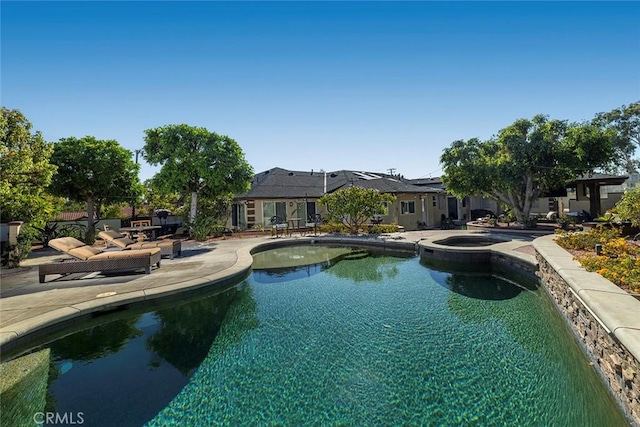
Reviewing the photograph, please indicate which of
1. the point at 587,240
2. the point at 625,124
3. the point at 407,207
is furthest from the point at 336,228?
the point at 625,124

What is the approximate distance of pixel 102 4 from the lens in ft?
26.7

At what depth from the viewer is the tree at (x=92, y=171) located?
1441cm

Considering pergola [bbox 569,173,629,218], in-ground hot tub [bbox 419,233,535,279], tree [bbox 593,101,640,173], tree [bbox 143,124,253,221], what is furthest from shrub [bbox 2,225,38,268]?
tree [bbox 593,101,640,173]

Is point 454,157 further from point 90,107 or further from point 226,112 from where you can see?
point 90,107

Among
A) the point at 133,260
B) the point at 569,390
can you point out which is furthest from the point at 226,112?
the point at 569,390

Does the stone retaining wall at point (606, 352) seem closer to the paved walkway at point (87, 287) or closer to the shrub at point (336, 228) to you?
the paved walkway at point (87, 287)

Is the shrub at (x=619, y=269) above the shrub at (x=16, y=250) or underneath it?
underneath

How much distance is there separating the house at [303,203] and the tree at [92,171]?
21.9 ft

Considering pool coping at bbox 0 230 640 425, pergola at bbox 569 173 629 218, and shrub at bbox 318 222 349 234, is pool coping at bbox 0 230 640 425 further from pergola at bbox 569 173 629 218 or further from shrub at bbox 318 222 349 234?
pergola at bbox 569 173 629 218

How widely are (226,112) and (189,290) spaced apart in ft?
33.7

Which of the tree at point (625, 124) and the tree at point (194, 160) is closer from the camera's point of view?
the tree at point (194, 160)

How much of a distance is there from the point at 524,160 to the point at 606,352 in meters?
14.4

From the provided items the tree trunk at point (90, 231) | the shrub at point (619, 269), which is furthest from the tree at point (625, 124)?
the tree trunk at point (90, 231)

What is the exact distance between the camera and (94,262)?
7965 millimetres
